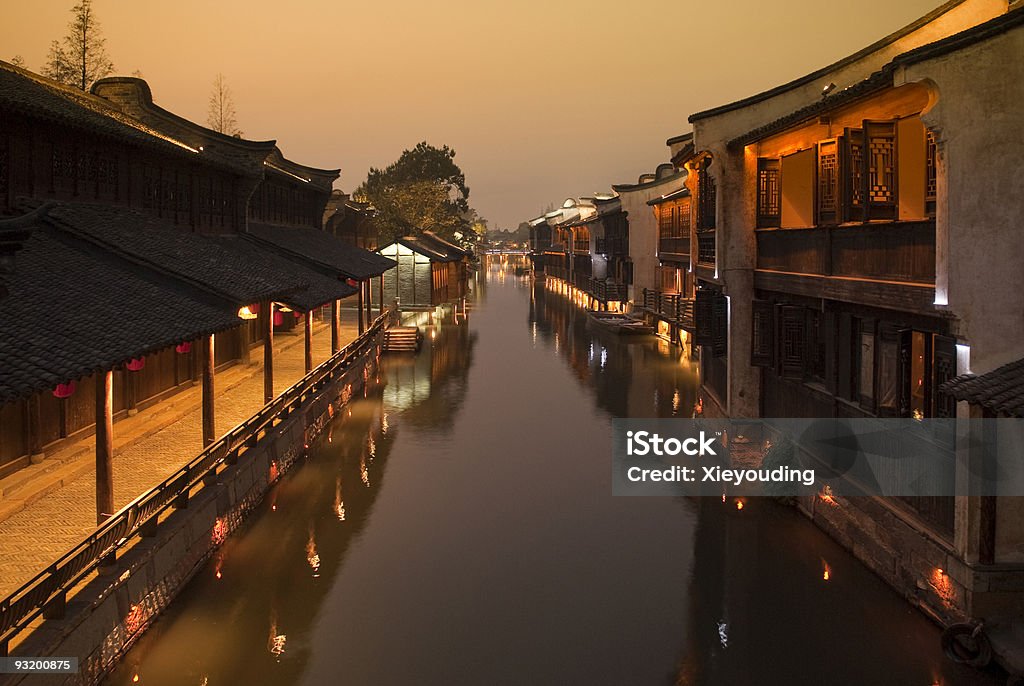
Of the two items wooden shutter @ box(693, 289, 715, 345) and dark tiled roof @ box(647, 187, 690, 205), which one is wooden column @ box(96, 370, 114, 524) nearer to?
wooden shutter @ box(693, 289, 715, 345)

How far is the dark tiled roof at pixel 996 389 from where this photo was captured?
10.9 m

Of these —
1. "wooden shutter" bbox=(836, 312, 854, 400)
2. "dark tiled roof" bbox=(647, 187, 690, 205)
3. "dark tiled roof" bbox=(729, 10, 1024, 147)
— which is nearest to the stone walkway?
"wooden shutter" bbox=(836, 312, 854, 400)

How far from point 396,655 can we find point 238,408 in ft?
51.5

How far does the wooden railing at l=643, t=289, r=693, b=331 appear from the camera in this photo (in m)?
41.2

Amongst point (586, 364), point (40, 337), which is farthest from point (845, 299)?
point (586, 364)

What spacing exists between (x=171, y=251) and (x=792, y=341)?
47.5 feet

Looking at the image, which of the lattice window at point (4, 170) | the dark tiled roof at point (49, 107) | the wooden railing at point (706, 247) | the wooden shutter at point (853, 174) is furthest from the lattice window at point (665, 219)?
the lattice window at point (4, 170)

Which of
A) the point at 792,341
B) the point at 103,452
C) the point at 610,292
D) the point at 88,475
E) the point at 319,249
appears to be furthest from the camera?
the point at 610,292

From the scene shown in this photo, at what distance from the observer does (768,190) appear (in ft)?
74.3

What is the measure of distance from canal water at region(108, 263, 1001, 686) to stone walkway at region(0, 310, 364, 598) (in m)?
2.17

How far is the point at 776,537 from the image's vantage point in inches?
715

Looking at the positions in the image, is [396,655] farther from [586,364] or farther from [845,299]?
[586,364]

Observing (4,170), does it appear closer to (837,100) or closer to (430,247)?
(837,100)

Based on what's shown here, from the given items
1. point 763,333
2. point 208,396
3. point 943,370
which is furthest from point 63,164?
point 943,370
